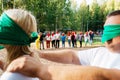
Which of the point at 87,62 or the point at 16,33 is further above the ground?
the point at 16,33

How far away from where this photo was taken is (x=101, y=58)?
71.6 inches

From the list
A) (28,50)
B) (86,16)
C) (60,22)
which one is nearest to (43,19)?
(60,22)

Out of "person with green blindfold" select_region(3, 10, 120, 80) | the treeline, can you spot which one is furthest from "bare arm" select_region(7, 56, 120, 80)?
the treeline

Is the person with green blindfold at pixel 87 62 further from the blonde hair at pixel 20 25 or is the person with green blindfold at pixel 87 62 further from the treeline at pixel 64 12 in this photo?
the treeline at pixel 64 12

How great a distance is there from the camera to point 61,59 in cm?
188

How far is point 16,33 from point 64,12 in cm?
5814

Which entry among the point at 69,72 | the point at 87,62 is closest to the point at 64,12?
the point at 87,62

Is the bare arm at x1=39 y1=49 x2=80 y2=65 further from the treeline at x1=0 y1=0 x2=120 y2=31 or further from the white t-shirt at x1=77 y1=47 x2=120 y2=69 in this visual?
the treeline at x1=0 y1=0 x2=120 y2=31

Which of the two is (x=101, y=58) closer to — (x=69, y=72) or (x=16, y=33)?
(x=16, y=33)

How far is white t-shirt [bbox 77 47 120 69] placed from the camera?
5.66ft

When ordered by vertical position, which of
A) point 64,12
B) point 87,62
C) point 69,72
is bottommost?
point 64,12

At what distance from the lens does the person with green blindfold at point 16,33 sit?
1.74 m

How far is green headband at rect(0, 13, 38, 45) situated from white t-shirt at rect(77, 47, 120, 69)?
12.7 inches

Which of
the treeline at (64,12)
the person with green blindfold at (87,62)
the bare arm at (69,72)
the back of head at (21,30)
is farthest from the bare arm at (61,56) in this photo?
the treeline at (64,12)
